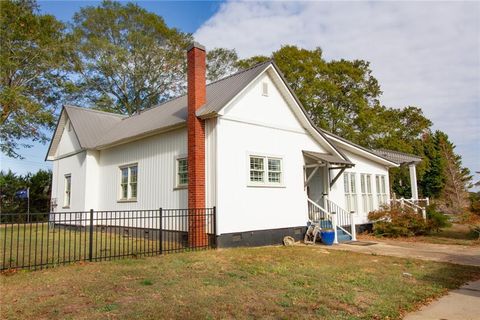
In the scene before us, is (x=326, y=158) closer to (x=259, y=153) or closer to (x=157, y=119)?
(x=259, y=153)

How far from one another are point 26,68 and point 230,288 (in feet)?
78.5

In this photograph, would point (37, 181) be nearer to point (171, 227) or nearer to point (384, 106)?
point (171, 227)

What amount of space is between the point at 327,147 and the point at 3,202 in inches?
1026

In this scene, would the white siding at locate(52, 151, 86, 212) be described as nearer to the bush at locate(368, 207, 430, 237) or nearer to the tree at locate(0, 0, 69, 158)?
the tree at locate(0, 0, 69, 158)

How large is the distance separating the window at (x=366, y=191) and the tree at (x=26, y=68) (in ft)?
61.2

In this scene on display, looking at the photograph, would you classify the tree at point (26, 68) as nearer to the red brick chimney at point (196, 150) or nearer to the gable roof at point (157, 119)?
the gable roof at point (157, 119)

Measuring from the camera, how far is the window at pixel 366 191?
18425 mm

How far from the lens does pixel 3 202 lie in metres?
28.1

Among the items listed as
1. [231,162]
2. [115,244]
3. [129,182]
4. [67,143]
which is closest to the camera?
[115,244]

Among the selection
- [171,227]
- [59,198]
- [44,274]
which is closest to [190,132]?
[171,227]

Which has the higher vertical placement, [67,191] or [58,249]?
[67,191]

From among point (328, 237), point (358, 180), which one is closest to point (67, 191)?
point (328, 237)

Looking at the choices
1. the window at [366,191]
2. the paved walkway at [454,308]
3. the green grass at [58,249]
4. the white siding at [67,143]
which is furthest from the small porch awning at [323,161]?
the white siding at [67,143]

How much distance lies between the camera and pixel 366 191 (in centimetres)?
1872
